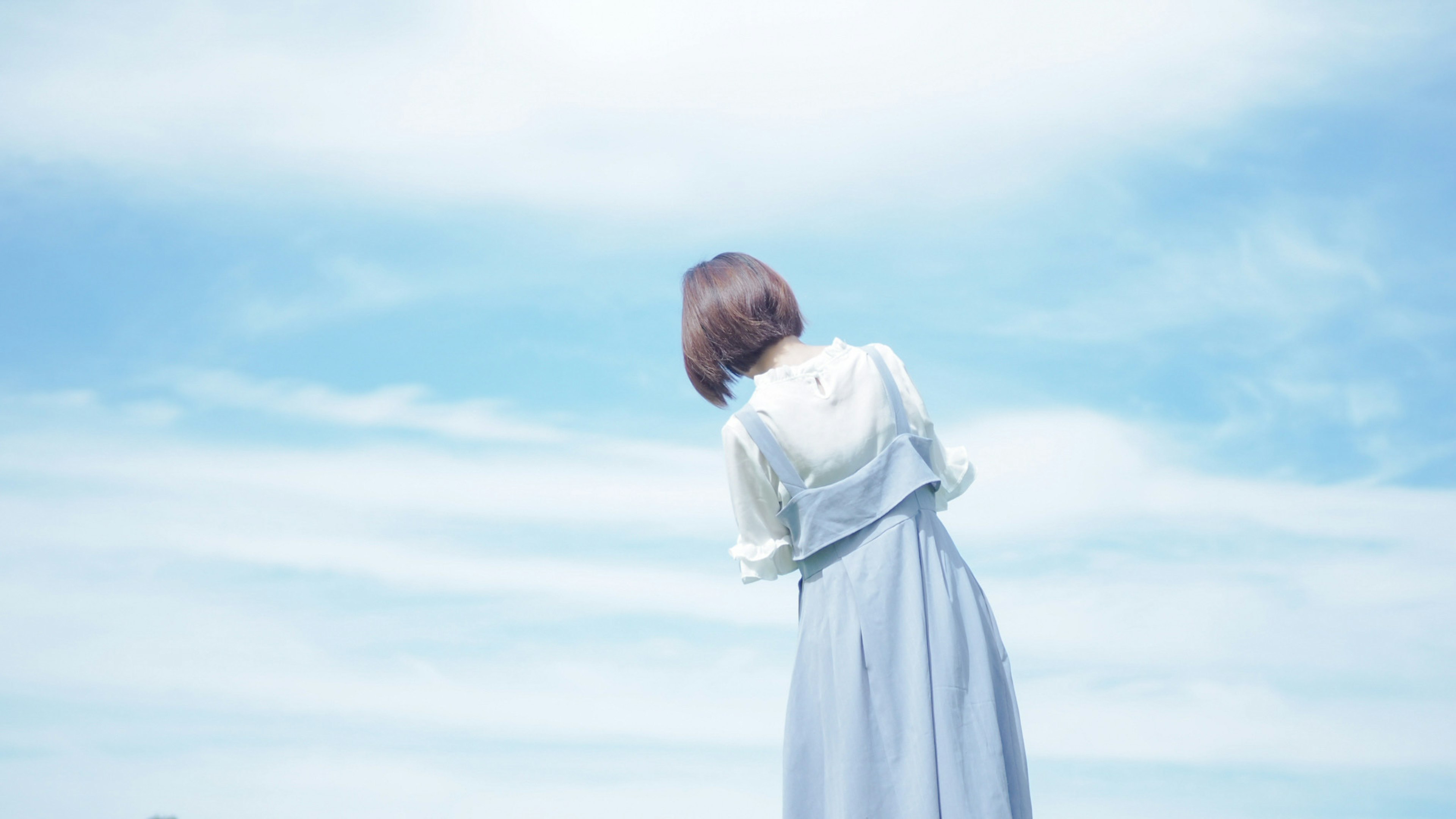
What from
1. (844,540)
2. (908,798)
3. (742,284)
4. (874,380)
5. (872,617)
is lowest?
(908,798)

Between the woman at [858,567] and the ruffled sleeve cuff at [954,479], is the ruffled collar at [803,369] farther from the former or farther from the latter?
the ruffled sleeve cuff at [954,479]

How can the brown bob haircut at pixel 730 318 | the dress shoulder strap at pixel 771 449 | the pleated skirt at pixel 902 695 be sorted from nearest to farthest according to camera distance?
the pleated skirt at pixel 902 695 → the dress shoulder strap at pixel 771 449 → the brown bob haircut at pixel 730 318

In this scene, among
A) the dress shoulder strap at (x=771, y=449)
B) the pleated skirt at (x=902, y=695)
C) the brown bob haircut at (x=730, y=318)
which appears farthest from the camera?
the brown bob haircut at (x=730, y=318)

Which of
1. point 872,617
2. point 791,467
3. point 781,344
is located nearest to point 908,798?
point 872,617

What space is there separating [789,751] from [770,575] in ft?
1.09

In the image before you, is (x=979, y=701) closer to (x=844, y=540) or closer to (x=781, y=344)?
(x=844, y=540)

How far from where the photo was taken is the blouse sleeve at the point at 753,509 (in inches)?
94.3

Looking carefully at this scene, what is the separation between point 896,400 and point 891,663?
19.7 inches

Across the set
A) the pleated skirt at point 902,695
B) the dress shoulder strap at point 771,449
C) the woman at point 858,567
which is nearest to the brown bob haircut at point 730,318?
the woman at point 858,567

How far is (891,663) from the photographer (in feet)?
7.68

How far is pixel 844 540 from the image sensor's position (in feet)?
7.96

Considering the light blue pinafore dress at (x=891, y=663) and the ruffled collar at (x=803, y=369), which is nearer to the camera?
the light blue pinafore dress at (x=891, y=663)

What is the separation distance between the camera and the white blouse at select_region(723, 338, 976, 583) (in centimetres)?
239

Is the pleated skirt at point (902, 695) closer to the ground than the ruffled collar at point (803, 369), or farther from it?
closer to the ground
